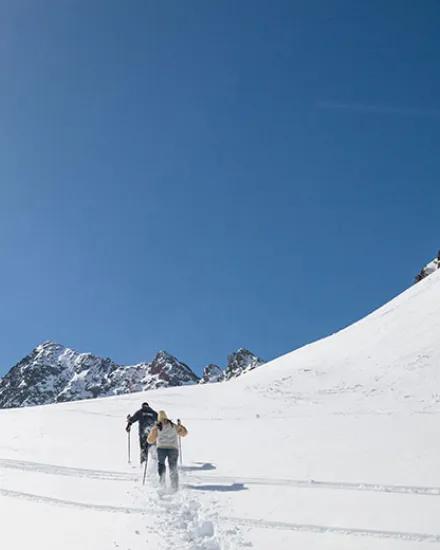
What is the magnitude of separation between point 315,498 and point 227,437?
656 centimetres

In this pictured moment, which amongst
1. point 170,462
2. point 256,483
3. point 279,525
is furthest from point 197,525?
point 170,462

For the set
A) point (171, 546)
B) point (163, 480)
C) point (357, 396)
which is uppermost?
point (357, 396)

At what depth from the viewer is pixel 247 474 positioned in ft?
37.2

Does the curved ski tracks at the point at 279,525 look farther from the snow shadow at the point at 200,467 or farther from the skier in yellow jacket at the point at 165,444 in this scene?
the snow shadow at the point at 200,467

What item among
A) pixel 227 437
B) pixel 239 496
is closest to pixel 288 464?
pixel 239 496

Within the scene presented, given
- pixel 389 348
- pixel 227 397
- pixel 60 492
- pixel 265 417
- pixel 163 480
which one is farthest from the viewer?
pixel 389 348

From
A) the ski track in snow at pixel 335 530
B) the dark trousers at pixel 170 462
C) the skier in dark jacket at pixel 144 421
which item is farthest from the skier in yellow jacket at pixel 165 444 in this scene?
the ski track in snow at pixel 335 530

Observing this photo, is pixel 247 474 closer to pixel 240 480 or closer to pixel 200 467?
pixel 240 480

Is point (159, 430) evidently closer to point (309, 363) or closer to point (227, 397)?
point (227, 397)

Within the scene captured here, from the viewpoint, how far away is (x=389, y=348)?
29.4 metres

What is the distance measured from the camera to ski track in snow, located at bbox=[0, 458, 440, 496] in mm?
9484

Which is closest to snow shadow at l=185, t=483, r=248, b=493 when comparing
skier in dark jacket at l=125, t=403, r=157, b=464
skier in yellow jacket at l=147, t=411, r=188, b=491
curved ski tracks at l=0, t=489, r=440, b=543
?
skier in yellow jacket at l=147, t=411, r=188, b=491

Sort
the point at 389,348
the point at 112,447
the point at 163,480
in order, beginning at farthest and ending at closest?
the point at 389,348, the point at 112,447, the point at 163,480

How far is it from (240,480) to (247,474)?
0.48 m
